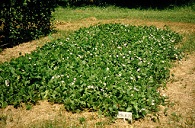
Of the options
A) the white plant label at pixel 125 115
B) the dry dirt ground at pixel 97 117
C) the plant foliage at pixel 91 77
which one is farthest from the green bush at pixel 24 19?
the white plant label at pixel 125 115

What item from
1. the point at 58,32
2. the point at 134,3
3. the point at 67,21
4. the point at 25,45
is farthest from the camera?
the point at 134,3

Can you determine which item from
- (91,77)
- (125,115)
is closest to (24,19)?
(91,77)

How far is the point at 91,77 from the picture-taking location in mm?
6348

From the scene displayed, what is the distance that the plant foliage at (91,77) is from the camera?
5758 mm

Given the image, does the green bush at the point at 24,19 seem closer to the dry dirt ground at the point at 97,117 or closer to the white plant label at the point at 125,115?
the dry dirt ground at the point at 97,117

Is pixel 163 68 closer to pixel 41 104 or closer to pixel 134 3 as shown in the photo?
pixel 41 104

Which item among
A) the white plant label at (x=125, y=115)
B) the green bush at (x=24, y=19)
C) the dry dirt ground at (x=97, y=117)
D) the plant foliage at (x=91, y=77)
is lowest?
the dry dirt ground at (x=97, y=117)

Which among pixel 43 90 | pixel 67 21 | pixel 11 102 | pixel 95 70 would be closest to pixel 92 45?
pixel 95 70

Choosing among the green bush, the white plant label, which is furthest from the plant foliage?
the green bush

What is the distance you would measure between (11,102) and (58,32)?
752cm

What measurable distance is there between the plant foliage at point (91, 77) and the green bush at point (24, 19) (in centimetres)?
286

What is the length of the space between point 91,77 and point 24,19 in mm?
6317

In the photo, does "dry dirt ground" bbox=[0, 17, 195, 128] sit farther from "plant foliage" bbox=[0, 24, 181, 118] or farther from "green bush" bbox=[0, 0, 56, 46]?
"green bush" bbox=[0, 0, 56, 46]

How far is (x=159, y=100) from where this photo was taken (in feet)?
20.2
